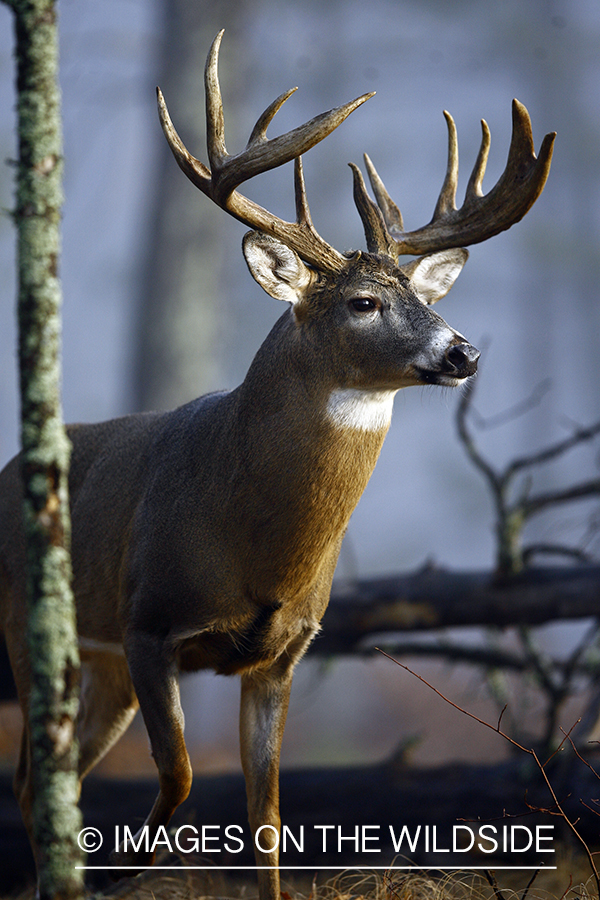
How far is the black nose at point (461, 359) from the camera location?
316cm

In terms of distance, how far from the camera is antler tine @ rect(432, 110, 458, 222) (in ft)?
12.6

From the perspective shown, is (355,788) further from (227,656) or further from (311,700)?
A: (311,700)

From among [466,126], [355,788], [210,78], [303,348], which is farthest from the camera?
[466,126]

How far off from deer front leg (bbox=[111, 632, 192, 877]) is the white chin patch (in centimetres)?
100

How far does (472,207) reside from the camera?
3.76 m

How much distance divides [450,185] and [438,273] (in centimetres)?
36

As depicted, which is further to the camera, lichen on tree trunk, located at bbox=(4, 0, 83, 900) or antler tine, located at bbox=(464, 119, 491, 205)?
antler tine, located at bbox=(464, 119, 491, 205)

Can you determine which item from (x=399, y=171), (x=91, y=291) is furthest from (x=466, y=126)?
(x=91, y=291)

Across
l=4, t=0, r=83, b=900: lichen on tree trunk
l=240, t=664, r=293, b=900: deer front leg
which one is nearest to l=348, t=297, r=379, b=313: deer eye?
l=4, t=0, r=83, b=900: lichen on tree trunk

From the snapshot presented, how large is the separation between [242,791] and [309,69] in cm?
1744

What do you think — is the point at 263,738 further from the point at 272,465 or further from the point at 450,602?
the point at 450,602

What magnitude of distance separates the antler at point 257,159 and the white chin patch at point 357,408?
1.58 feet

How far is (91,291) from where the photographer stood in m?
19.3

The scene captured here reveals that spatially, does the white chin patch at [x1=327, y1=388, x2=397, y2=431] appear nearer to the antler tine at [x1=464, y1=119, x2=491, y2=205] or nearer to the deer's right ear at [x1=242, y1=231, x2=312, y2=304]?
the deer's right ear at [x1=242, y1=231, x2=312, y2=304]
